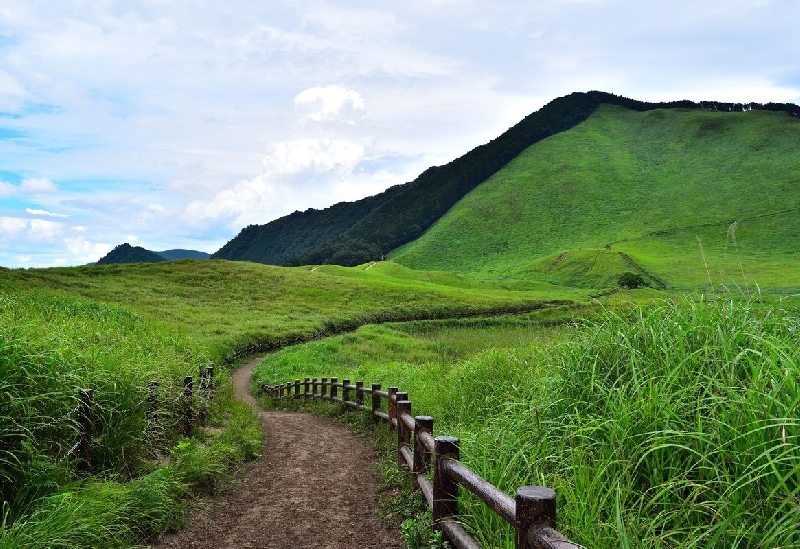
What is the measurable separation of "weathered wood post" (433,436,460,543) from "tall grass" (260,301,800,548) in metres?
0.20

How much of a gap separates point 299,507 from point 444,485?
3.54 metres

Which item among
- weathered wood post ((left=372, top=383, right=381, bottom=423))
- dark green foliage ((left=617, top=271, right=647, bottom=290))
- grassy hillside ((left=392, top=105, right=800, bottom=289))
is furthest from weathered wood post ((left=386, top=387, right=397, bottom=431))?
grassy hillside ((left=392, top=105, right=800, bottom=289))

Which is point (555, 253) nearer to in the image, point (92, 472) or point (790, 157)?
point (790, 157)

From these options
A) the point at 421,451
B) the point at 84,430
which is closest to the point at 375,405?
the point at 421,451

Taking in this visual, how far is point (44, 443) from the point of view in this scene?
20.5ft

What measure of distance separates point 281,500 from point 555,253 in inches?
4327

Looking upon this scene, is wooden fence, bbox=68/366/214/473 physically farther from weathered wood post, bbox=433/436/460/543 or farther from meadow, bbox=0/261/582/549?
weathered wood post, bbox=433/436/460/543

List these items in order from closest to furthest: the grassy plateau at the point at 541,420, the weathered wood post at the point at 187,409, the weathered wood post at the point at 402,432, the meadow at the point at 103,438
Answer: the grassy plateau at the point at 541,420 < the meadow at the point at 103,438 < the weathered wood post at the point at 402,432 < the weathered wood post at the point at 187,409

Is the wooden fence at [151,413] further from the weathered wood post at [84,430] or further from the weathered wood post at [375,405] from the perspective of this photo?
the weathered wood post at [375,405]

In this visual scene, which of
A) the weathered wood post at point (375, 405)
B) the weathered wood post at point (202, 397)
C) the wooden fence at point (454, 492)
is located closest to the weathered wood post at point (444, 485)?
the wooden fence at point (454, 492)

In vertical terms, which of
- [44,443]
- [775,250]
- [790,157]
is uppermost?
[790,157]

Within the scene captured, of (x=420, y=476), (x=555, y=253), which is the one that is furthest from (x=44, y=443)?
(x=555, y=253)

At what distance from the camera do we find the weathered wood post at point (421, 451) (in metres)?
7.04

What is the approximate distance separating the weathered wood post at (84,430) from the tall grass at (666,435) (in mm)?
4743
